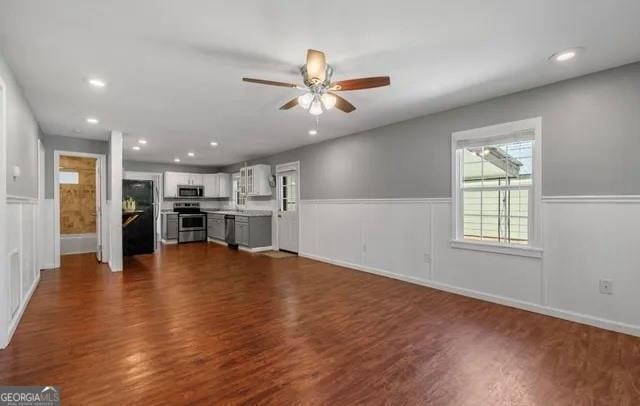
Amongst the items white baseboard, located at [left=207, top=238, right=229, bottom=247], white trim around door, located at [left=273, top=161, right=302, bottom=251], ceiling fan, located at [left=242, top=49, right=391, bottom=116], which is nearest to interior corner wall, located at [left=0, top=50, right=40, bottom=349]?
ceiling fan, located at [left=242, top=49, right=391, bottom=116]

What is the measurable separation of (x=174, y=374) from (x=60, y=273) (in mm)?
4354

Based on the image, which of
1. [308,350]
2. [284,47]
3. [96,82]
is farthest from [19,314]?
[284,47]

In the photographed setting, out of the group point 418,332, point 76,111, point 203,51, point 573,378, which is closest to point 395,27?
point 203,51

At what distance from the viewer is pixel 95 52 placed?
239cm

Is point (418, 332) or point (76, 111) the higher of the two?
point (76, 111)

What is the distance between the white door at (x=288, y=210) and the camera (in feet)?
22.3

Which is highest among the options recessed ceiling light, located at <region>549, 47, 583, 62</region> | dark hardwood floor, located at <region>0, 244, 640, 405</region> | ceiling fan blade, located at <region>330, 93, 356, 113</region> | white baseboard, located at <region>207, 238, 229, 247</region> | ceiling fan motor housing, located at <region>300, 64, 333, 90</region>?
recessed ceiling light, located at <region>549, 47, 583, 62</region>

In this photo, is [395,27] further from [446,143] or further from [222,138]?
[222,138]

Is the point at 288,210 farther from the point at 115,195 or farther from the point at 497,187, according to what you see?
the point at 497,187

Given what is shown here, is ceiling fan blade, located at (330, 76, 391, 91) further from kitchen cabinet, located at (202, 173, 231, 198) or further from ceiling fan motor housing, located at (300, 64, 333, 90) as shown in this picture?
kitchen cabinet, located at (202, 173, 231, 198)

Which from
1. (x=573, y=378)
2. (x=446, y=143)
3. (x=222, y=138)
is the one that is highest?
(x=222, y=138)

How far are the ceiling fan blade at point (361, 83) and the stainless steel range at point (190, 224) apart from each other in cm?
730

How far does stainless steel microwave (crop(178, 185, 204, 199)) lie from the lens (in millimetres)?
8750

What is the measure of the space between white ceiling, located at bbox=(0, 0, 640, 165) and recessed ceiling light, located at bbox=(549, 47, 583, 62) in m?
0.08
